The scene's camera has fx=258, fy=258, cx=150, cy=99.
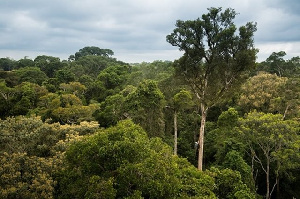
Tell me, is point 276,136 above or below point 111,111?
below

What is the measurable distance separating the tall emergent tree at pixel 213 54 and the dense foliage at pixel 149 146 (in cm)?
17

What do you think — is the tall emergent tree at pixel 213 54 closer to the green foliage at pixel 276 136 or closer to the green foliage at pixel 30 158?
the green foliage at pixel 276 136

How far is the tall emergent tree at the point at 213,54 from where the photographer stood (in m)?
14.0

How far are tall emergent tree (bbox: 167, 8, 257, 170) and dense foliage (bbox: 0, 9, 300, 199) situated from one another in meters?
0.17

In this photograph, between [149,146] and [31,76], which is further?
[31,76]

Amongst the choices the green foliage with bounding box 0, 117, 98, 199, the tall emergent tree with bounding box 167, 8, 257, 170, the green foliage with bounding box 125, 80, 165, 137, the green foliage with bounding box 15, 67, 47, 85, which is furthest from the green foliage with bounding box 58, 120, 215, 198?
the green foliage with bounding box 15, 67, 47, 85

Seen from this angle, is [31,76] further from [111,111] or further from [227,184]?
[227,184]

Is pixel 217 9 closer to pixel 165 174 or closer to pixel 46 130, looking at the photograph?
pixel 165 174

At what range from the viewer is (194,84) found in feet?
53.4

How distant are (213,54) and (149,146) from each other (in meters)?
→ 7.83

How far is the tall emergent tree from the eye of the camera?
13977 millimetres

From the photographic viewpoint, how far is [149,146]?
9.28 metres

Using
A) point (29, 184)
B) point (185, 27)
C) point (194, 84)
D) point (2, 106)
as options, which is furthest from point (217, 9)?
point (2, 106)

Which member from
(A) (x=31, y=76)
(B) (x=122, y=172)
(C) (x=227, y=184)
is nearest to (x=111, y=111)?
(C) (x=227, y=184)
